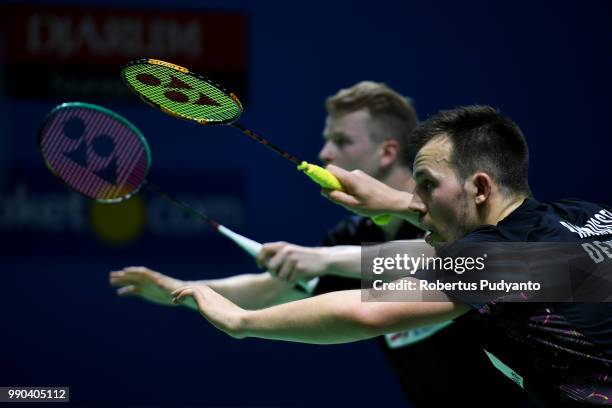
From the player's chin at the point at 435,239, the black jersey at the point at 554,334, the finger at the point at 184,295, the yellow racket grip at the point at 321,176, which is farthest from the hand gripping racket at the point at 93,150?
the black jersey at the point at 554,334

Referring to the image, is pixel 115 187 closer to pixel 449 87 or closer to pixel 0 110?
pixel 0 110

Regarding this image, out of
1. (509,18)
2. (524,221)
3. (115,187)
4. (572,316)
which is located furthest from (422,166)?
(509,18)

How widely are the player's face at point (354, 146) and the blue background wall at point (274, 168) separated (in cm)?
124

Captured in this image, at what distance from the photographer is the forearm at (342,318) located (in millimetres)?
1877

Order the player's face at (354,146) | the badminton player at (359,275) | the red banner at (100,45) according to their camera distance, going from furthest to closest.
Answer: the red banner at (100,45), the player's face at (354,146), the badminton player at (359,275)

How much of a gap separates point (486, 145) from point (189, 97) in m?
0.96

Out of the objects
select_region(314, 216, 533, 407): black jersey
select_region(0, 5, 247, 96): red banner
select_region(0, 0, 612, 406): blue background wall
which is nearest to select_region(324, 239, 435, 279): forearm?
select_region(314, 216, 533, 407): black jersey

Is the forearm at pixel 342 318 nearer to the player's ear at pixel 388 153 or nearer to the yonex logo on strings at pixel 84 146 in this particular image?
the yonex logo on strings at pixel 84 146

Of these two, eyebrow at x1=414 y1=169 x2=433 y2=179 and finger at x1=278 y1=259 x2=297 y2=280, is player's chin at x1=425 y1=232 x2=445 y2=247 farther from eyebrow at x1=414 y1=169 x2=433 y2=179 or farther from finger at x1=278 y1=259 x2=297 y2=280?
finger at x1=278 y1=259 x2=297 y2=280

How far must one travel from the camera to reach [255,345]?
4.68 meters

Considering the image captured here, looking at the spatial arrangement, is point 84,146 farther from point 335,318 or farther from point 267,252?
point 335,318

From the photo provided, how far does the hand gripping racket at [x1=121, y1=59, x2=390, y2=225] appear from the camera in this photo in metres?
2.60

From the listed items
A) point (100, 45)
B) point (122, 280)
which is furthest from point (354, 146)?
point (100, 45)

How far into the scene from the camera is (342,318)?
191 cm
